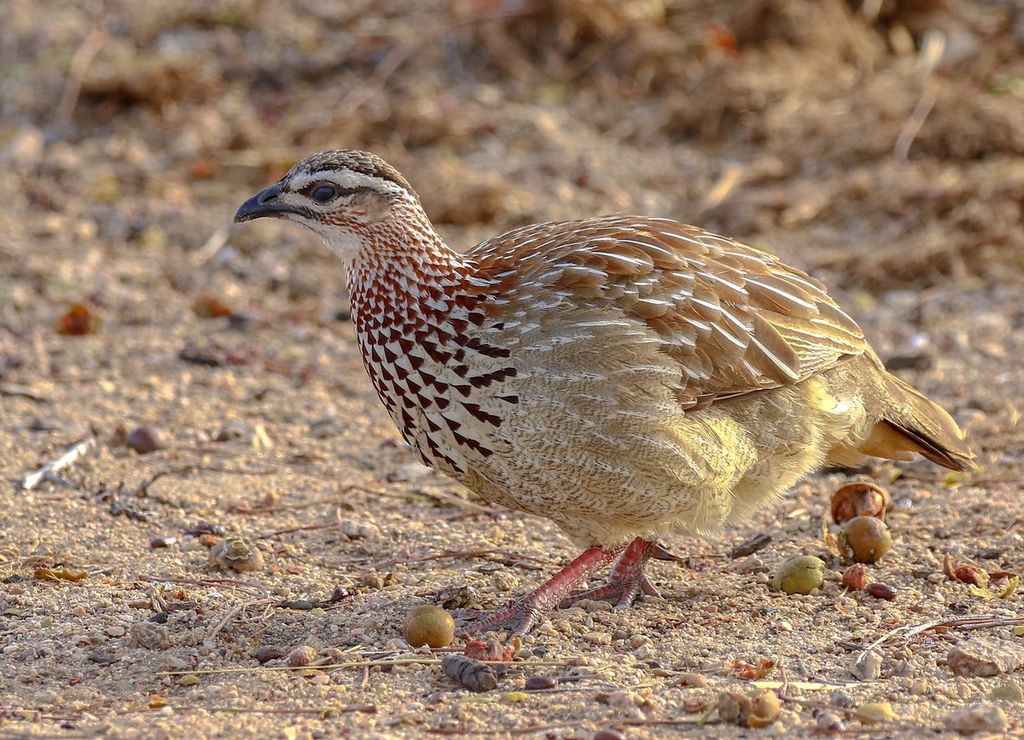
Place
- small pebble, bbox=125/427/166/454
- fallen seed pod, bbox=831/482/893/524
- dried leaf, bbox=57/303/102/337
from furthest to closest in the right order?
dried leaf, bbox=57/303/102/337, small pebble, bbox=125/427/166/454, fallen seed pod, bbox=831/482/893/524

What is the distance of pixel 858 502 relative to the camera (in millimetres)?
6355

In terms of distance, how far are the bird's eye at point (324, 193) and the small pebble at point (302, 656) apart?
1738mm

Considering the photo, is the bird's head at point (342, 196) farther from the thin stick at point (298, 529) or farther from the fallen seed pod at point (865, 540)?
the fallen seed pod at point (865, 540)

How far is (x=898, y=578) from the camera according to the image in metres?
6.01

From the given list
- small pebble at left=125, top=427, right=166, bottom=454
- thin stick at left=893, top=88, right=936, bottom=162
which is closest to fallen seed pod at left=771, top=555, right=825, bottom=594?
small pebble at left=125, top=427, right=166, bottom=454

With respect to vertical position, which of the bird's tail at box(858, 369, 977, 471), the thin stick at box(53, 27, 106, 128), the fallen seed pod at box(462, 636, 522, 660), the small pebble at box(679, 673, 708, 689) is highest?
the thin stick at box(53, 27, 106, 128)

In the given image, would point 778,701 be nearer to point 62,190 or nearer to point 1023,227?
point 1023,227

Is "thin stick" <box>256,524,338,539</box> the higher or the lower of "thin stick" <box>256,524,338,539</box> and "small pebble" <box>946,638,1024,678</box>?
the lower

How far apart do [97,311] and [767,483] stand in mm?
4852

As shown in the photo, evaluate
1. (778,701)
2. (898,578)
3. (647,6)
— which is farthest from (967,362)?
(647,6)

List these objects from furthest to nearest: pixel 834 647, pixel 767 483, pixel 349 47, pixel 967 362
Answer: pixel 349 47
pixel 967 362
pixel 767 483
pixel 834 647

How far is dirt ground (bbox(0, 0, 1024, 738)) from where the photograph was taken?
5.08 meters

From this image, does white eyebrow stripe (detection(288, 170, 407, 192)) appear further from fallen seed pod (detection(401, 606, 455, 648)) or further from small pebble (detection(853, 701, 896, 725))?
small pebble (detection(853, 701, 896, 725))

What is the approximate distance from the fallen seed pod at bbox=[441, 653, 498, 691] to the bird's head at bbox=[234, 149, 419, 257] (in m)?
1.72
